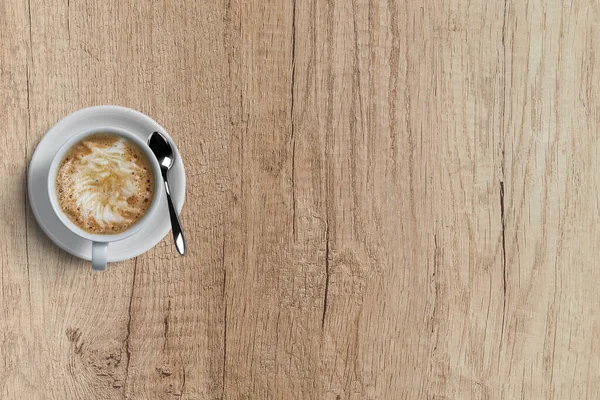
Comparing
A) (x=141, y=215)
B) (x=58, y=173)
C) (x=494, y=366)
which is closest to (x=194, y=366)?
(x=141, y=215)

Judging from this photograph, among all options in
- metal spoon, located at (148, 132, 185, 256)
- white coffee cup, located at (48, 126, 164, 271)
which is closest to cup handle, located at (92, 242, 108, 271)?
white coffee cup, located at (48, 126, 164, 271)

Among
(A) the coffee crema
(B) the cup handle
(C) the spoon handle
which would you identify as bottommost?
(B) the cup handle

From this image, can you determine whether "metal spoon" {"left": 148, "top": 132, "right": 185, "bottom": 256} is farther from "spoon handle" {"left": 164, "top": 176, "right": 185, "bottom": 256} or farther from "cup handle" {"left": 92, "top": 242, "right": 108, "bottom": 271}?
"cup handle" {"left": 92, "top": 242, "right": 108, "bottom": 271}

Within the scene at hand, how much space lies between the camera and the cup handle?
3.22 ft

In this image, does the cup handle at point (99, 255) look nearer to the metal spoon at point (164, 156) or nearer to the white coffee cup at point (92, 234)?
the white coffee cup at point (92, 234)

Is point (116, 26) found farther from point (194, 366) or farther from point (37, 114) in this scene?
point (194, 366)

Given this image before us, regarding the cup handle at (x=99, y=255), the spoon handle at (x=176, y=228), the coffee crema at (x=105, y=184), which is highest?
the coffee crema at (x=105, y=184)

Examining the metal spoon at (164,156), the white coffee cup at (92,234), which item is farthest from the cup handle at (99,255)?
the metal spoon at (164,156)

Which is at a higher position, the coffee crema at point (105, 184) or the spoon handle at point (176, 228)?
the coffee crema at point (105, 184)

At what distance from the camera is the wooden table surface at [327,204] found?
1.05m

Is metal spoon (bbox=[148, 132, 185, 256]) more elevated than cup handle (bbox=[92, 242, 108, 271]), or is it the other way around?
metal spoon (bbox=[148, 132, 185, 256])

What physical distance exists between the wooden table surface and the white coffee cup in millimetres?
82

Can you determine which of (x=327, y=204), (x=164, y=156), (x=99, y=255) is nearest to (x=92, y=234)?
(x=99, y=255)

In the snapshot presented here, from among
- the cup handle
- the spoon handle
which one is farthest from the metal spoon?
the cup handle
